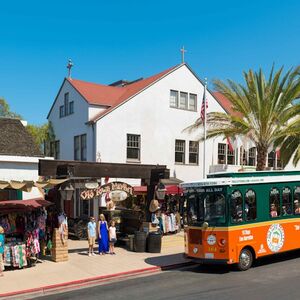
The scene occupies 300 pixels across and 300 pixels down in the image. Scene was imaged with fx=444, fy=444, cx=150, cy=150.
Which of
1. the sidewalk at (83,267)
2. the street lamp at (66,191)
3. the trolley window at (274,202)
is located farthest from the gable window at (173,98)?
the trolley window at (274,202)

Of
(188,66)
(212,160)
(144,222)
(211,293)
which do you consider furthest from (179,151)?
(211,293)

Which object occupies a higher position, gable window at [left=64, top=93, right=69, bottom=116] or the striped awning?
gable window at [left=64, top=93, right=69, bottom=116]

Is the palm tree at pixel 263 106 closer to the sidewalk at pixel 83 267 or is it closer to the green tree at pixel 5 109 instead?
the sidewalk at pixel 83 267

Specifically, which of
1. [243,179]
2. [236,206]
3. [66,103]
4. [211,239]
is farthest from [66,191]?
[66,103]

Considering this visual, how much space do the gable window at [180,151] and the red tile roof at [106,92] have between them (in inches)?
174

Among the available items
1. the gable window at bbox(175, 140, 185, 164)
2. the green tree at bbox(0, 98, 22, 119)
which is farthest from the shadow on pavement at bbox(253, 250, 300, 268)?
the green tree at bbox(0, 98, 22, 119)

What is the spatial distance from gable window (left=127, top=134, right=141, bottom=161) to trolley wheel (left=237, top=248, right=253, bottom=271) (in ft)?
47.4

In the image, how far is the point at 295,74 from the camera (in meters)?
23.1

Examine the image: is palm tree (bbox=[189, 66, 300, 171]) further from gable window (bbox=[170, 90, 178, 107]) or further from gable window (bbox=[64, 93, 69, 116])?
gable window (bbox=[64, 93, 69, 116])

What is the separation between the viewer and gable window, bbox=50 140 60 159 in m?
31.7

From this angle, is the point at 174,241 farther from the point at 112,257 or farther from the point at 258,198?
the point at 258,198

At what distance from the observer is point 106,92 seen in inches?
1184

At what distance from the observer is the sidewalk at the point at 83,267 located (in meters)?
Result: 12.7

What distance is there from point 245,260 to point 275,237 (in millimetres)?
1657
